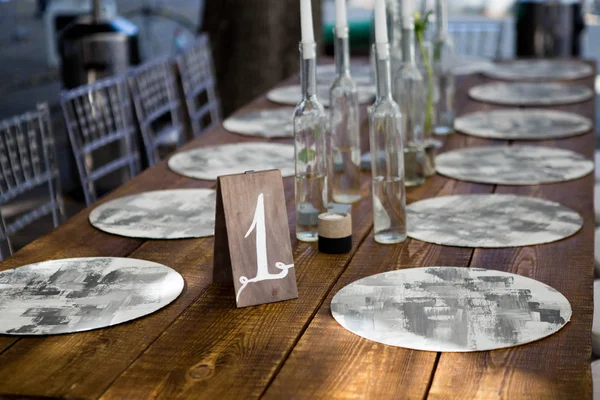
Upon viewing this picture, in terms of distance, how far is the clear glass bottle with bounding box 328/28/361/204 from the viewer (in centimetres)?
199

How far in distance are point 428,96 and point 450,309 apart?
105cm

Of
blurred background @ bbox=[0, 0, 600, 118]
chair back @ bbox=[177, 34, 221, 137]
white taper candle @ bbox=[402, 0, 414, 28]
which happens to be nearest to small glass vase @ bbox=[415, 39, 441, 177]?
white taper candle @ bbox=[402, 0, 414, 28]

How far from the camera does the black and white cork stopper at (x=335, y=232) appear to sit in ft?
5.41

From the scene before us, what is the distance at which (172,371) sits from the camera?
1228 mm

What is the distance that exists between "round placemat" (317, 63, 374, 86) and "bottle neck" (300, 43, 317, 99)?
158 centimetres

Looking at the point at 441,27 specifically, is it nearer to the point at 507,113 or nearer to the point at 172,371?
the point at 507,113

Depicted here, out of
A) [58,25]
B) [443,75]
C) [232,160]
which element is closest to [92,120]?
[232,160]

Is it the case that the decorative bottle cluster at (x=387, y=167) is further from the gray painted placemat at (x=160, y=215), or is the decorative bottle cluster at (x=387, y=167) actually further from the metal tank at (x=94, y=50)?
the metal tank at (x=94, y=50)

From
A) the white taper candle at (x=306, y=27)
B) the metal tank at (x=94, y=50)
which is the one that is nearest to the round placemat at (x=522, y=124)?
the white taper candle at (x=306, y=27)

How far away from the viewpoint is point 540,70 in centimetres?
349

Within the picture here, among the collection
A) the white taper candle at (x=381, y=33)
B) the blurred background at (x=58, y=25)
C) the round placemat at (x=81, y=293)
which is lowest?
the blurred background at (x=58, y=25)

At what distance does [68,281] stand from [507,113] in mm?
1675

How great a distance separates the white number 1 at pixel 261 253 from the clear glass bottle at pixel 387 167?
30 cm

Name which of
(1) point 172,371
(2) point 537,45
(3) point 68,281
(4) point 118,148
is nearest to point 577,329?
(1) point 172,371
